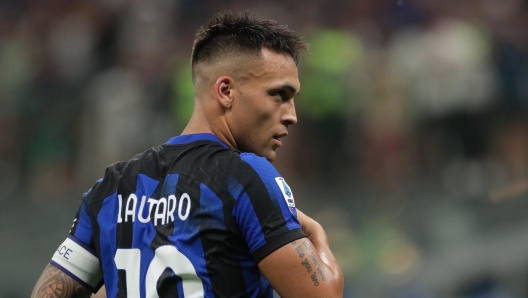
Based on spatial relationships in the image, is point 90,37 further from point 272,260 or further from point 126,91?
point 272,260

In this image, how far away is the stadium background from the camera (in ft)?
26.6

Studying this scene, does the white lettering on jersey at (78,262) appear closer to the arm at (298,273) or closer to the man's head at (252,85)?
the man's head at (252,85)

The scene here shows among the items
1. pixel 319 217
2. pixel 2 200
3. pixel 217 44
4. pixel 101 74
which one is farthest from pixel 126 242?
pixel 101 74

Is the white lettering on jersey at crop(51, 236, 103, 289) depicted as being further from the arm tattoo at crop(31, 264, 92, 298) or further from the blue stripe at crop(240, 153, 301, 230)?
the blue stripe at crop(240, 153, 301, 230)

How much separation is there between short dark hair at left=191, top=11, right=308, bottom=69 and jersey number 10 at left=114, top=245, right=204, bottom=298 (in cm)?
89

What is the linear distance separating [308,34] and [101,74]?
113 inches

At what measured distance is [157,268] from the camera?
2920mm

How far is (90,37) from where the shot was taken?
11.4m

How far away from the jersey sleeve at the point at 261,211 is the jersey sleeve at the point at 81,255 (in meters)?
0.76

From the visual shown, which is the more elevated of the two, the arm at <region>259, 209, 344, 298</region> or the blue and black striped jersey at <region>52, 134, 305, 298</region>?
the blue and black striped jersey at <region>52, 134, 305, 298</region>

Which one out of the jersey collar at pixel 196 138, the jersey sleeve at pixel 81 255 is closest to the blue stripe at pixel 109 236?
the jersey sleeve at pixel 81 255

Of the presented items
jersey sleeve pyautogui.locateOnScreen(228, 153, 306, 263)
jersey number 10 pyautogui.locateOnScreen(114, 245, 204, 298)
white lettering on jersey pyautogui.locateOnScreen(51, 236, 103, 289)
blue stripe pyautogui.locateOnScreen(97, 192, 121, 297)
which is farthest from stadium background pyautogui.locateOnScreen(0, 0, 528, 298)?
jersey sleeve pyautogui.locateOnScreen(228, 153, 306, 263)

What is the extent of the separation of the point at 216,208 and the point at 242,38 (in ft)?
2.66

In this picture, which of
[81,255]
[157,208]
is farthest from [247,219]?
[81,255]
